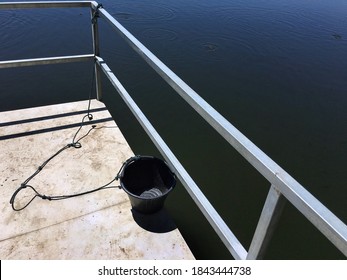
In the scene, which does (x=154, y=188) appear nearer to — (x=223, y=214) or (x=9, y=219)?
(x=9, y=219)

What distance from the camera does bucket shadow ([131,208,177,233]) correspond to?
2.12 metres

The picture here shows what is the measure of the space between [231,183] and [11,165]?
91.4 inches

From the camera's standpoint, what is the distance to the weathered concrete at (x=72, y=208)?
1977mm

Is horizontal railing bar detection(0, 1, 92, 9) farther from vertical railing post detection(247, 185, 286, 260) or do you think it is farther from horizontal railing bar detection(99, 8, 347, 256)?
vertical railing post detection(247, 185, 286, 260)

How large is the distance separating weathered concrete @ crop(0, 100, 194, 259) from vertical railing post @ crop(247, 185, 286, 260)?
665mm

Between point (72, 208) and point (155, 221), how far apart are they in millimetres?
583

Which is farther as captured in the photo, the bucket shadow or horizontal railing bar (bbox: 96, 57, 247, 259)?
the bucket shadow

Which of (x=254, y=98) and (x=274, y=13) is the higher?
(x=274, y=13)

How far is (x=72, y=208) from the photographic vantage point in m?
2.22

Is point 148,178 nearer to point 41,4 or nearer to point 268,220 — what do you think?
point 268,220

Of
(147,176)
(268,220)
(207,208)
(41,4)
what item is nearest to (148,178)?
(147,176)

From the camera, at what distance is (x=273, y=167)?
1158mm

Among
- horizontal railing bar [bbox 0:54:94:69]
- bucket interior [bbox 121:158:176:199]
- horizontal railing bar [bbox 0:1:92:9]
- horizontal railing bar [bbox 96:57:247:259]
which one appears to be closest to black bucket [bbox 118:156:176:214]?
bucket interior [bbox 121:158:176:199]

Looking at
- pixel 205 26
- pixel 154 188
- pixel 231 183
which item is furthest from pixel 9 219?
pixel 205 26
